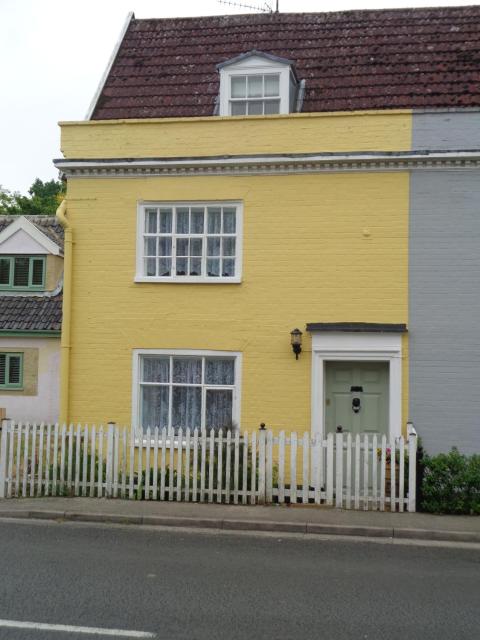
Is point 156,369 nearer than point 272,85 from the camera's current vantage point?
Yes

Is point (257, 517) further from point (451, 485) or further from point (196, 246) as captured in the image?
point (196, 246)

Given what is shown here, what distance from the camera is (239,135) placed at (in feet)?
43.7

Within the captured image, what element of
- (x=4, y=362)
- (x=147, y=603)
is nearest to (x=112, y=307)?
(x=4, y=362)

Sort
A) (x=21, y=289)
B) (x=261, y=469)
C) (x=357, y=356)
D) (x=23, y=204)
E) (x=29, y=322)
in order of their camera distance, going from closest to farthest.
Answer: (x=261, y=469), (x=357, y=356), (x=29, y=322), (x=21, y=289), (x=23, y=204)

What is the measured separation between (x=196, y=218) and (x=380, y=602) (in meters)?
8.31

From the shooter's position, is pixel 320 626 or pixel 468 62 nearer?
pixel 320 626

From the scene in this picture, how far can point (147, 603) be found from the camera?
6.62 metres

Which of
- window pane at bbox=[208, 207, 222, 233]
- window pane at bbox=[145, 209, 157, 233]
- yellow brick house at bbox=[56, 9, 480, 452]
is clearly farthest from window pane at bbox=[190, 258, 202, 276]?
window pane at bbox=[145, 209, 157, 233]

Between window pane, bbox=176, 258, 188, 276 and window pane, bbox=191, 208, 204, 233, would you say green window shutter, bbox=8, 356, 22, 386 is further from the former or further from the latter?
window pane, bbox=191, 208, 204, 233

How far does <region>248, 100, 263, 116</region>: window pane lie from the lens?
46.5 ft

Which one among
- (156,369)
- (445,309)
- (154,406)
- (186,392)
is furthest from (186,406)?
(445,309)

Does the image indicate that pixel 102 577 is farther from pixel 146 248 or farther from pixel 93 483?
pixel 146 248

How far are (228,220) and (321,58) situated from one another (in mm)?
4167

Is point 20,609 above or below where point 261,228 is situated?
below
